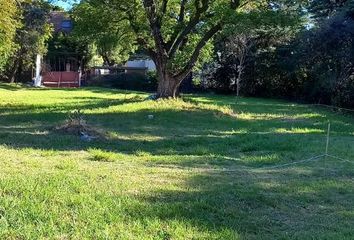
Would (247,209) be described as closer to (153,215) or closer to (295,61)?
(153,215)

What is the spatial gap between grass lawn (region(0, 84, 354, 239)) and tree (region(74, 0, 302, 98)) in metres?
8.59

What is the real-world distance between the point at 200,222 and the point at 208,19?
1686 centimetres

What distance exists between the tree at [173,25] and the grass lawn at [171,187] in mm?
8587

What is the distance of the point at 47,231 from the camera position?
4324mm

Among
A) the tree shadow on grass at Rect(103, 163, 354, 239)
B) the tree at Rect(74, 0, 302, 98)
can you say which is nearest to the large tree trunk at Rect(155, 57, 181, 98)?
the tree at Rect(74, 0, 302, 98)

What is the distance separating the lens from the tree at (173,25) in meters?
21.3

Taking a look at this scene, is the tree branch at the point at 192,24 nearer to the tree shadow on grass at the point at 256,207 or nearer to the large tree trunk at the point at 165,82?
the large tree trunk at the point at 165,82

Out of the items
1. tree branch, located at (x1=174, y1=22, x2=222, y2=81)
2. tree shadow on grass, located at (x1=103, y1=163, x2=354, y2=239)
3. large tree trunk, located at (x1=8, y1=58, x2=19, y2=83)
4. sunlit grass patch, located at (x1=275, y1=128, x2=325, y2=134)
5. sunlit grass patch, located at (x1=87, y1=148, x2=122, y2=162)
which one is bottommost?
sunlit grass patch, located at (x1=275, y1=128, x2=325, y2=134)

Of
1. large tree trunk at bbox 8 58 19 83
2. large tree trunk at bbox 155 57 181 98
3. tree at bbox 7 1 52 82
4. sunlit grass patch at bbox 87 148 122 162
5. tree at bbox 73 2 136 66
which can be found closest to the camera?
sunlit grass patch at bbox 87 148 122 162

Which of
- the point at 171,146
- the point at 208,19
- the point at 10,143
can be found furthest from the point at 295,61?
the point at 10,143

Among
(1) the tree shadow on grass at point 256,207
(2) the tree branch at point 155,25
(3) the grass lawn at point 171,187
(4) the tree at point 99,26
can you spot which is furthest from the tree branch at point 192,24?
(1) the tree shadow on grass at point 256,207

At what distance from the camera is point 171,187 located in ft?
21.0

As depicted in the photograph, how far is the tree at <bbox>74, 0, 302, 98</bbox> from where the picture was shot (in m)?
21.3

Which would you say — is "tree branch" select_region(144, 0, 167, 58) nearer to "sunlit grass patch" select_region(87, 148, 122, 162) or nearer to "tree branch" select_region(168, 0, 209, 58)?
"tree branch" select_region(168, 0, 209, 58)
